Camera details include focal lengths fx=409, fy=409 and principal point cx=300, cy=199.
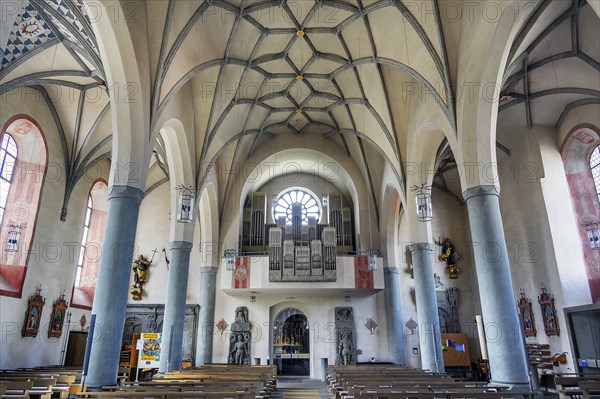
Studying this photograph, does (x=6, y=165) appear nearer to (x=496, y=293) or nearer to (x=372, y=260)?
(x=372, y=260)

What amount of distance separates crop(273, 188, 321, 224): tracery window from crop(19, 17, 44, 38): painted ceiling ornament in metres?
12.0

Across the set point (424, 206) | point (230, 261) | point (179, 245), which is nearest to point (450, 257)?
point (424, 206)

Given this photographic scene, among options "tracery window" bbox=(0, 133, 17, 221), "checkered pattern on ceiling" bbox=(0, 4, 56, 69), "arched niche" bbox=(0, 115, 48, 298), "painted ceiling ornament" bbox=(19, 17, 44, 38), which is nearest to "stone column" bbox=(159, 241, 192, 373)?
"arched niche" bbox=(0, 115, 48, 298)

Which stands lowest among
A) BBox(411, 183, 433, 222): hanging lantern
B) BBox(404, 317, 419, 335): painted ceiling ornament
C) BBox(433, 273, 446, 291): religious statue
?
BBox(404, 317, 419, 335): painted ceiling ornament

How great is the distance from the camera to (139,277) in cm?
1866

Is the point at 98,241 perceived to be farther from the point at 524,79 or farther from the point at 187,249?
the point at 524,79

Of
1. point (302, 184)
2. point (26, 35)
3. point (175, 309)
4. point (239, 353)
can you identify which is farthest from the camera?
point (302, 184)

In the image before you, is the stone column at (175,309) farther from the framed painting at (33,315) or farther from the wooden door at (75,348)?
the wooden door at (75,348)

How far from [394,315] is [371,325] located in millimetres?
1401

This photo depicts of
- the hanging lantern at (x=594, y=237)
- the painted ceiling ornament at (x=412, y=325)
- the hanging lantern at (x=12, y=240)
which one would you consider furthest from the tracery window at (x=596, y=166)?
the hanging lantern at (x=12, y=240)

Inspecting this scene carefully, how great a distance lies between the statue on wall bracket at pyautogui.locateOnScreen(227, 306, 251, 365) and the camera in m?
17.3

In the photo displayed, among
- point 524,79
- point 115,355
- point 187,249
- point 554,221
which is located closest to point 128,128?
point 115,355

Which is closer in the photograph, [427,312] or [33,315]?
[427,312]

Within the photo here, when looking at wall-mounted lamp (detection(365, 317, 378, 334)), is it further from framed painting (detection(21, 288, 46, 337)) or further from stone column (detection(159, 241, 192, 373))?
framed painting (detection(21, 288, 46, 337))
